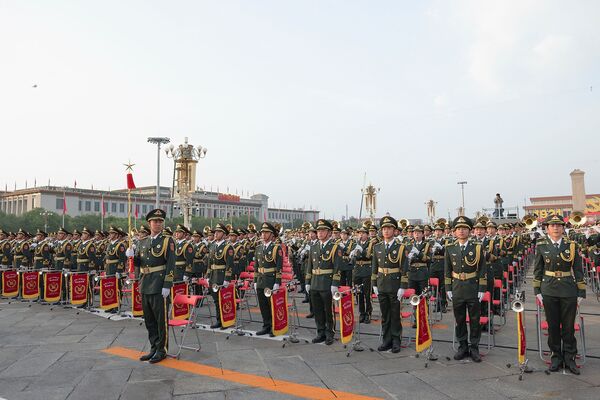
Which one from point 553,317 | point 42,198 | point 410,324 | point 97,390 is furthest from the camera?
point 42,198

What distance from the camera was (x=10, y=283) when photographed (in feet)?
49.6

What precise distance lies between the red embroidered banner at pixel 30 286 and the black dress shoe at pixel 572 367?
14.7 metres

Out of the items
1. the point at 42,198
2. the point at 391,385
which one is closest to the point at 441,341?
the point at 391,385

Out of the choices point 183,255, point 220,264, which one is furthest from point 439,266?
point 183,255

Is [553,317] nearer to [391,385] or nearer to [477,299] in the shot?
[477,299]

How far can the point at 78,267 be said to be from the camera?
523 inches

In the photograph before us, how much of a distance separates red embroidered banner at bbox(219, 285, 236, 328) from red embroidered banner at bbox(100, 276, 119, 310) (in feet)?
13.5

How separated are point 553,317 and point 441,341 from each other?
2.34 metres

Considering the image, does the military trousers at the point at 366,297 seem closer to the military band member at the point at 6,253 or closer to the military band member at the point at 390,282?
the military band member at the point at 390,282

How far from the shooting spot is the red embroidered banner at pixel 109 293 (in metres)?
11.6

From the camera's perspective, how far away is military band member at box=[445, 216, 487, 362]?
712 cm

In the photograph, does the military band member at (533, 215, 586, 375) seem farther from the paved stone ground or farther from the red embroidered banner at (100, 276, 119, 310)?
the red embroidered banner at (100, 276, 119, 310)

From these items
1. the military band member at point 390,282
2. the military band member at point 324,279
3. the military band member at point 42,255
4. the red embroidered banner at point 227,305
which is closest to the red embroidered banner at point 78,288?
the military band member at point 42,255

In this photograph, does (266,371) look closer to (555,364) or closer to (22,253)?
(555,364)
